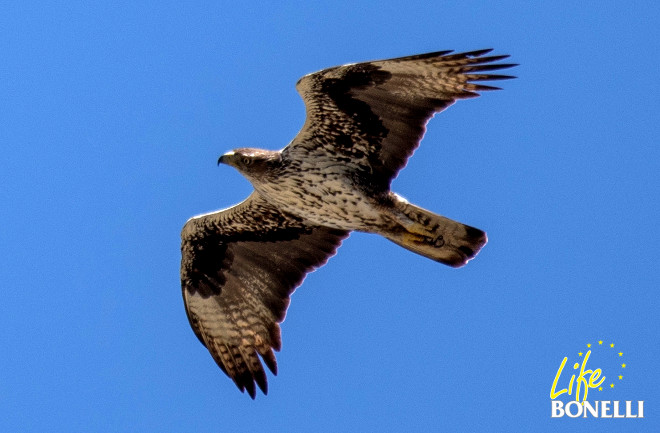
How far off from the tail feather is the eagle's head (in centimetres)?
122

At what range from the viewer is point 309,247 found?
37.1 feet

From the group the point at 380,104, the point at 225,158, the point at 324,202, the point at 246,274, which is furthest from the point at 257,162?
the point at 246,274

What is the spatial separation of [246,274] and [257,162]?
1796mm

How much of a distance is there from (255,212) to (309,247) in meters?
0.66

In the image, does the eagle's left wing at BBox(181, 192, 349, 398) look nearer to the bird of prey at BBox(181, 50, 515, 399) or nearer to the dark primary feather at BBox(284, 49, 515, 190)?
the bird of prey at BBox(181, 50, 515, 399)

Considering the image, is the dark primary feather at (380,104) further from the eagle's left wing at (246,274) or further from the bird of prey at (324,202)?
the eagle's left wing at (246,274)

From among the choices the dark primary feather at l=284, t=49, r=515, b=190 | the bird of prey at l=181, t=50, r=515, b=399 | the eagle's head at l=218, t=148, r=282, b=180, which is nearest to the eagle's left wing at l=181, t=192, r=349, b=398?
the bird of prey at l=181, t=50, r=515, b=399

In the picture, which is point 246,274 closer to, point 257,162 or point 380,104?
point 257,162

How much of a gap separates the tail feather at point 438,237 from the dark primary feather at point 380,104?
1.55 feet

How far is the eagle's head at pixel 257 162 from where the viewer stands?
33.3ft

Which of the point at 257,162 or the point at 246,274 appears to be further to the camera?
the point at 246,274

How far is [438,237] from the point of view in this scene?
1014cm

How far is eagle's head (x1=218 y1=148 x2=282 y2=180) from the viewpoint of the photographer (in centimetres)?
1016

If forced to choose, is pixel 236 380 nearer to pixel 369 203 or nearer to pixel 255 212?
pixel 255 212
